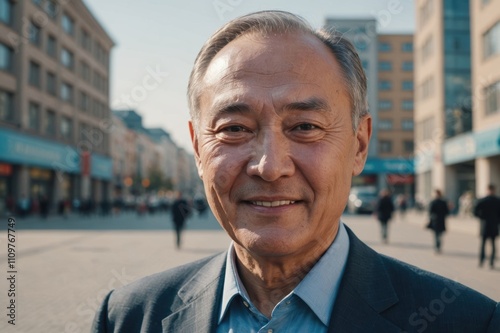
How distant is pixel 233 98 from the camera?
5.22ft

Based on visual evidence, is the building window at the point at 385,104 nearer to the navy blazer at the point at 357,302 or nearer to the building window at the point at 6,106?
the building window at the point at 6,106

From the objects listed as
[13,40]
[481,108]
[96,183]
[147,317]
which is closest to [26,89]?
[13,40]

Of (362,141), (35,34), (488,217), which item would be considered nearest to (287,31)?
(362,141)

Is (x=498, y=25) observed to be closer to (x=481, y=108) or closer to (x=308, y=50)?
(x=481, y=108)

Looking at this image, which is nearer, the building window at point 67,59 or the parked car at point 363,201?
the parked car at point 363,201

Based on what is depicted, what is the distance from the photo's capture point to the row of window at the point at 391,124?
202ft

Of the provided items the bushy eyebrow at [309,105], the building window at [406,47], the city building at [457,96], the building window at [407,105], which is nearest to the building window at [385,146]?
the building window at [407,105]

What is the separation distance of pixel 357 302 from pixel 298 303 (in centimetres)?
20

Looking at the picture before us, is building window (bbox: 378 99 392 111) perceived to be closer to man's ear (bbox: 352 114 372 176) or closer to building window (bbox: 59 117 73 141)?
building window (bbox: 59 117 73 141)

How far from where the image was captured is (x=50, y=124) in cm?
3541

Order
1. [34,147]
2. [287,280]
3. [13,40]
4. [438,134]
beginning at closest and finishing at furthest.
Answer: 1. [287,280]
2. [13,40]
3. [34,147]
4. [438,134]

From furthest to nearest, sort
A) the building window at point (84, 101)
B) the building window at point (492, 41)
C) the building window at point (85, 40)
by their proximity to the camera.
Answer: the building window at point (84, 101), the building window at point (85, 40), the building window at point (492, 41)

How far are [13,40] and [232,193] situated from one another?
31143 millimetres

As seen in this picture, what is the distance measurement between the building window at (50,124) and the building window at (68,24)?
23.1 feet
